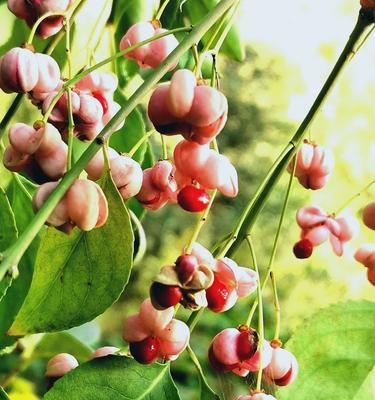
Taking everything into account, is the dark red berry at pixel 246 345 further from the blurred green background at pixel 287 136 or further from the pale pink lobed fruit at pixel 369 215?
the blurred green background at pixel 287 136

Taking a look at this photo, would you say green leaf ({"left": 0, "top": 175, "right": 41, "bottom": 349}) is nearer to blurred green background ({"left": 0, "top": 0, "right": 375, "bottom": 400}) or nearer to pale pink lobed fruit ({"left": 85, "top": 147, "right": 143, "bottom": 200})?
pale pink lobed fruit ({"left": 85, "top": 147, "right": 143, "bottom": 200})

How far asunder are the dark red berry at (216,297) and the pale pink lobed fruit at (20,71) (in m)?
0.13

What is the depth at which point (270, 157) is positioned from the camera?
5.39 metres

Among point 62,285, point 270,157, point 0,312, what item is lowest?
point 270,157

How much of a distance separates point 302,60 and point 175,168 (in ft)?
16.7

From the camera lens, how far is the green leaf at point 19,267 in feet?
1.82

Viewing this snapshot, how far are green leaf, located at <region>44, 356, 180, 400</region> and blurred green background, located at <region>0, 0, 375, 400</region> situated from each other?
3783 mm

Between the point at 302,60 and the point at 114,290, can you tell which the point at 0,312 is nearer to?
the point at 114,290

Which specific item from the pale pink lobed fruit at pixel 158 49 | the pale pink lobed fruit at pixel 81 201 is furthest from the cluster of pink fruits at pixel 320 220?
the pale pink lobed fruit at pixel 81 201

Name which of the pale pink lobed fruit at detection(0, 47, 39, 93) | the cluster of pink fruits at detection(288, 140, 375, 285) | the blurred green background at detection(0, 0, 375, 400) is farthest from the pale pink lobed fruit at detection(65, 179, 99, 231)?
the blurred green background at detection(0, 0, 375, 400)

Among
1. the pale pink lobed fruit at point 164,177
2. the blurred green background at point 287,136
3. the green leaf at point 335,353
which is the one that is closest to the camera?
the pale pink lobed fruit at point 164,177

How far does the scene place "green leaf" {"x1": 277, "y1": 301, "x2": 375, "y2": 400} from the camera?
53 cm

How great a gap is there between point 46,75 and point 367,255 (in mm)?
252

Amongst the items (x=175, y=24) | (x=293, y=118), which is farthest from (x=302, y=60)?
(x=175, y=24)
